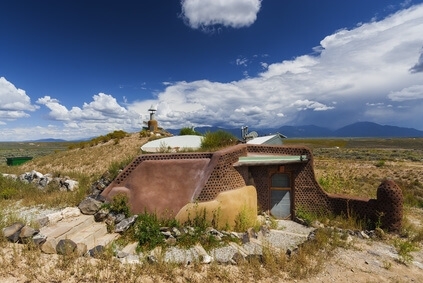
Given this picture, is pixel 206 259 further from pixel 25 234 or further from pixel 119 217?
pixel 25 234

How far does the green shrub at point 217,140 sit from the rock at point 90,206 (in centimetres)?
564

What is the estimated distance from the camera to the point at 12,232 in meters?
7.07

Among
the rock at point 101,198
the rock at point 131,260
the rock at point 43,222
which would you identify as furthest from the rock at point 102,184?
the rock at point 131,260

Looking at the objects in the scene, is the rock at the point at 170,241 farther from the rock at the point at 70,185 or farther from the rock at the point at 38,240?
the rock at the point at 70,185

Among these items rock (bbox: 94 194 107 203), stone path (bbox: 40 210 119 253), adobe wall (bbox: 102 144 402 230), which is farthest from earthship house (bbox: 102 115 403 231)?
stone path (bbox: 40 210 119 253)

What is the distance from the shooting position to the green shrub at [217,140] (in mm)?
13484

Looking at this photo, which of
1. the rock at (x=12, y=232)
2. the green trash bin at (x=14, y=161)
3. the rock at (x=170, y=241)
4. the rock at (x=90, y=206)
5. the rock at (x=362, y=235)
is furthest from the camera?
the green trash bin at (x=14, y=161)

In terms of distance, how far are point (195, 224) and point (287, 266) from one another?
139 inches

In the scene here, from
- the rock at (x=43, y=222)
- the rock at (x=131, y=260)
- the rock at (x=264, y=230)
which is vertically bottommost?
the rock at (x=264, y=230)

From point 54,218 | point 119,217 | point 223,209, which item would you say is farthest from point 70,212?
point 223,209

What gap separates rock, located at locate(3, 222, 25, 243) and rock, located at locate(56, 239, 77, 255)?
1243 mm

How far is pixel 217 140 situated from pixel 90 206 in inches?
275

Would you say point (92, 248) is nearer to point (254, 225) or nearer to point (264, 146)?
point (254, 225)

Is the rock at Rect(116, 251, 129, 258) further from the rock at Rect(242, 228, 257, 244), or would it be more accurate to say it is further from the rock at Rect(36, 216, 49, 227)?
the rock at Rect(242, 228, 257, 244)
